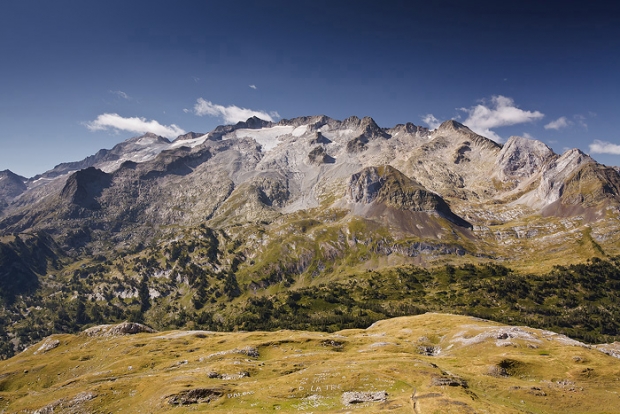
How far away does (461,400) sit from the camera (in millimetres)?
46688

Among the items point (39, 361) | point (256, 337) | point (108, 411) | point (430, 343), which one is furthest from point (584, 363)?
point (39, 361)

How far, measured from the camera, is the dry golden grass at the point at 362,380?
170ft

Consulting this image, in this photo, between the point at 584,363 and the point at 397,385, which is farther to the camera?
the point at 584,363

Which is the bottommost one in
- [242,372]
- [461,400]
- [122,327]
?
[122,327]

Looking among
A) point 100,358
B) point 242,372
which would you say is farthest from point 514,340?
point 100,358

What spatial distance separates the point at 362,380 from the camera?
200 feet

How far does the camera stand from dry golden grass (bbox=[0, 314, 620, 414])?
51938mm

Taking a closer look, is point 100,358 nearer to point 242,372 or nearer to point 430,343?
point 242,372

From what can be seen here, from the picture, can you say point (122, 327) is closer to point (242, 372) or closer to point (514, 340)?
point (242, 372)

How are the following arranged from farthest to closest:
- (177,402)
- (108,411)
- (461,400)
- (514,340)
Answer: (514,340), (108,411), (177,402), (461,400)

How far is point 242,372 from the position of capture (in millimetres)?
76500

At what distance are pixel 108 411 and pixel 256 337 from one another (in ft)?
236

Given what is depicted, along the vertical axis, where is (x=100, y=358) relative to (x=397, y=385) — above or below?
below

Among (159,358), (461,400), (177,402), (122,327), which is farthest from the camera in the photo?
(122,327)
